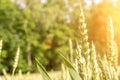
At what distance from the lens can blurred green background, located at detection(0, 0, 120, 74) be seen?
68.9 meters

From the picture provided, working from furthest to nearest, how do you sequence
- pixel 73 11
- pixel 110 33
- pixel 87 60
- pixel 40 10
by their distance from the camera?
1. pixel 73 11
2. pixel 40 10
3. pixel 110 33
4. pixel 87 60

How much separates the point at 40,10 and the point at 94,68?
227ft

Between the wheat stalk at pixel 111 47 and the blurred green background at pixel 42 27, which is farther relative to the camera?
the blurred green background at pixel 42 27

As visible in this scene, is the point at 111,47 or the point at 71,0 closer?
the point at 111,47

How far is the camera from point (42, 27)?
2852 inches

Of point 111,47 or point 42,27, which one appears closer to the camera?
point 111,47

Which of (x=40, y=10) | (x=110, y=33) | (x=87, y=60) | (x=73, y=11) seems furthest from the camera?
(x=73, y=11)

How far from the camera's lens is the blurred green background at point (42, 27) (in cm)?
6894

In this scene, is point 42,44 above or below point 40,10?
below

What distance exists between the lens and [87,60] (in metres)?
1.56

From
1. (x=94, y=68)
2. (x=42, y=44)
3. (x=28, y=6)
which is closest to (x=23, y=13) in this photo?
(x=28, y=6)

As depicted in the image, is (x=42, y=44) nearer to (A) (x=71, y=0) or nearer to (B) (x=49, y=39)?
Result: (B) (x=49, y=39)

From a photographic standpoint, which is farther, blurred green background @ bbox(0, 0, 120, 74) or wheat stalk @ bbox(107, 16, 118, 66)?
blurred green background @ bbox(0, 0, 120, 74)

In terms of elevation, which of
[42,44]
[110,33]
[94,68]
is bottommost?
[42,44]
